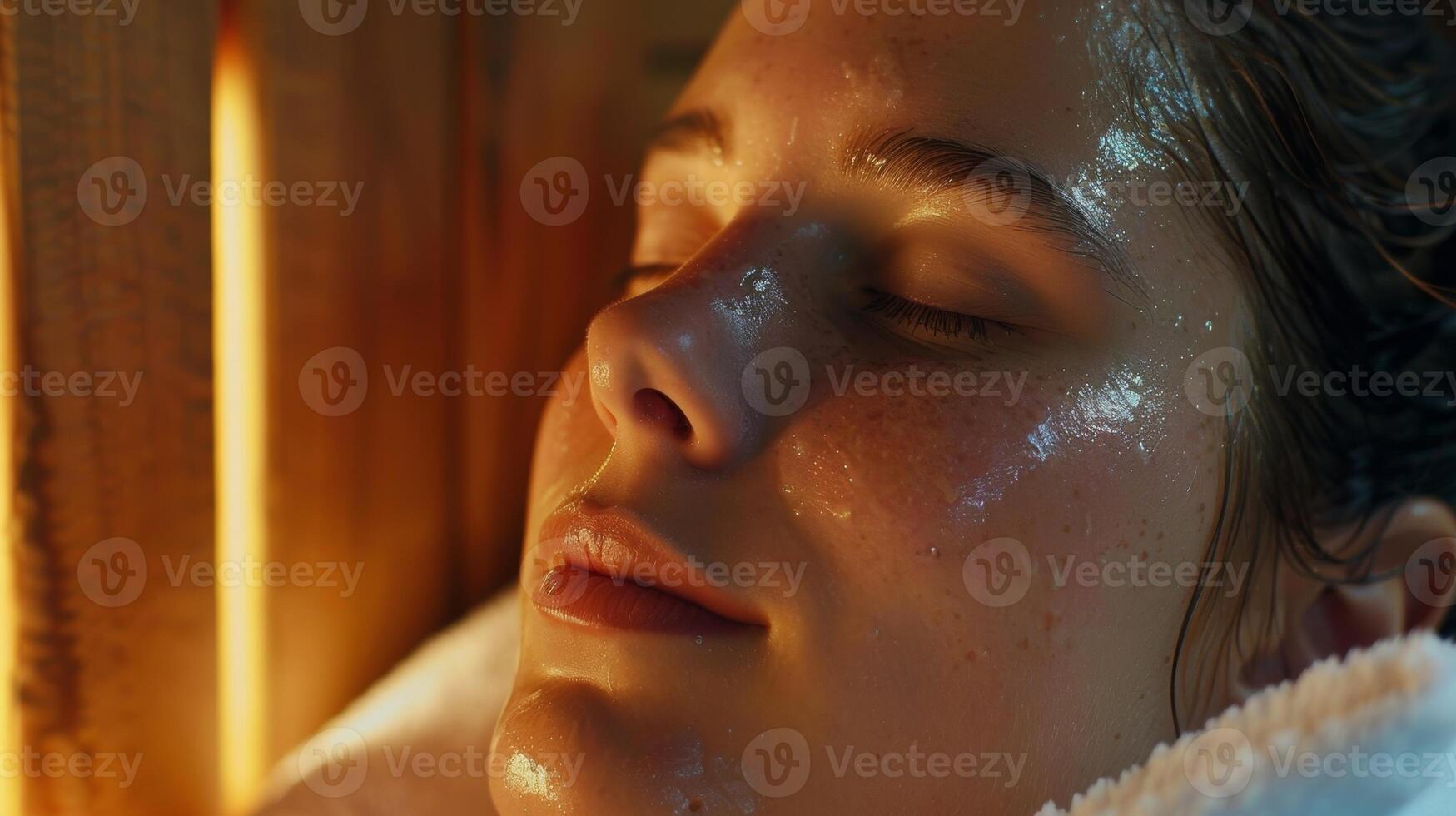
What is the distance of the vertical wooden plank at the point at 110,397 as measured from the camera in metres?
0.83

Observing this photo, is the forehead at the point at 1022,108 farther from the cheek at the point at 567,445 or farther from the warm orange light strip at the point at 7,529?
the warm orange light strip at the point at 7,529

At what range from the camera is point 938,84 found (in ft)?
2.71

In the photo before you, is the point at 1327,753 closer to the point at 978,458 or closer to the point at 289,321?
the point at 978,458

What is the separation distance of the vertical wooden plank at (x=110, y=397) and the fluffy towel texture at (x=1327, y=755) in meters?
0.73

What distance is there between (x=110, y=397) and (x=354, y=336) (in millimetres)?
295

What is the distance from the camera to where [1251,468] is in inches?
34.8

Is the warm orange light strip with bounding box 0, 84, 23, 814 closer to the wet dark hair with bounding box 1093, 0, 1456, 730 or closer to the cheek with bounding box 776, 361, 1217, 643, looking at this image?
the cheek with bounding box 776, 361, 1217, 643

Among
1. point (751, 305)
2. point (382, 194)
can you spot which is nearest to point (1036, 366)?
A: point (751, 305)

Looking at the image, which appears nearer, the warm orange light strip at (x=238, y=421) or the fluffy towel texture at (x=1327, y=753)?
the fluffy towel texture at (x=1327, y=753)

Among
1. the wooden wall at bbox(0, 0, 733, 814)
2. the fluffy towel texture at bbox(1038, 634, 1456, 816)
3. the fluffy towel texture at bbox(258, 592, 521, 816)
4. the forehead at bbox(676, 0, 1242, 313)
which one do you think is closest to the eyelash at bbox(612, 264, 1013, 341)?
the forehead at bbox(676, 0, 1242, 313)

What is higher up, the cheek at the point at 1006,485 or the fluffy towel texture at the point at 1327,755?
the cheek at the point at 1006,485

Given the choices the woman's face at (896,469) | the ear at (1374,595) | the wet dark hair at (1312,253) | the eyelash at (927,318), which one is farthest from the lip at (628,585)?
the ear at (1374,595)

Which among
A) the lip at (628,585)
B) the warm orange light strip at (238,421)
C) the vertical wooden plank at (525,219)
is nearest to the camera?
the lip at (628,585)

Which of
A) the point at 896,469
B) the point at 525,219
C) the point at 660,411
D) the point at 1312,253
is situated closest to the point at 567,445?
the point at 660,411
